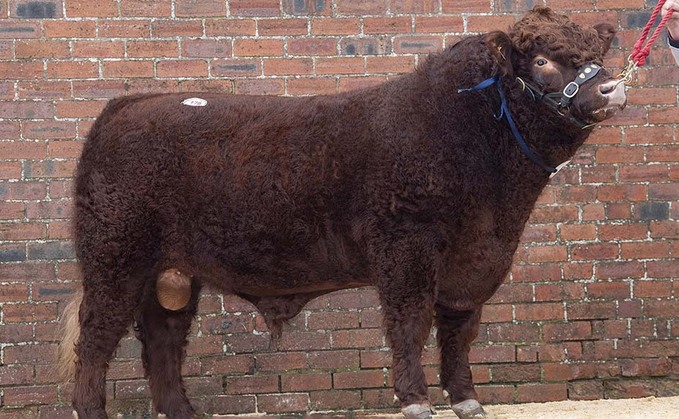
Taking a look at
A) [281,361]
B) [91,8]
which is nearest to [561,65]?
[281,361]

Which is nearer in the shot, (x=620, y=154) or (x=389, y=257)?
(x=389, y=257)

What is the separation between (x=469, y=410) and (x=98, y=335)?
5.05 ft

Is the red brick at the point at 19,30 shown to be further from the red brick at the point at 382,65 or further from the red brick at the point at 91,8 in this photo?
the red brick at the point at 382,65

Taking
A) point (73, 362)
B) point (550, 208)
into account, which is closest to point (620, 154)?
point (550, 208)

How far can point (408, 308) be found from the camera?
338 centimetres

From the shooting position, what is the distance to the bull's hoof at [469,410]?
3.68 meters

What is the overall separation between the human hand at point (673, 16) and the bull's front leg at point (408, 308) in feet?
4.12

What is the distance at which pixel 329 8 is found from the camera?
15.6ft

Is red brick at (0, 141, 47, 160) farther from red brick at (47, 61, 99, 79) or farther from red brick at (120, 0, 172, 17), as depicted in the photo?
red brick at (120, 0, 172, 17)

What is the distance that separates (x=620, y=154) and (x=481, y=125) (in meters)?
1.65

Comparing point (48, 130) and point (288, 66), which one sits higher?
point (288, 66)

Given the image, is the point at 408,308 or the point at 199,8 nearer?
the point at 408,308

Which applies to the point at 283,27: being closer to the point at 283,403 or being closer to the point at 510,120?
the point at 510,120

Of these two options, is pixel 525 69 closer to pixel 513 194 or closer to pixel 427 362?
pixel 513 194
